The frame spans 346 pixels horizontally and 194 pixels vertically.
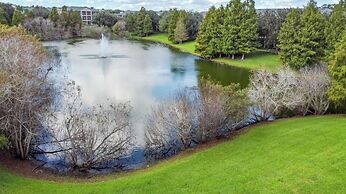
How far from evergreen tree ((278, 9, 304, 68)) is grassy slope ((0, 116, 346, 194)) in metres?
27.8

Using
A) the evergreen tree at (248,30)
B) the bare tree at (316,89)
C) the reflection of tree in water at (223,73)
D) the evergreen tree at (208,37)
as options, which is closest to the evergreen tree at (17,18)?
the evergreen tree at (208,37)

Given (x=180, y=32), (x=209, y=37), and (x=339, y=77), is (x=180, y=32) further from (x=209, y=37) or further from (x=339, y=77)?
(x=339, y=77)

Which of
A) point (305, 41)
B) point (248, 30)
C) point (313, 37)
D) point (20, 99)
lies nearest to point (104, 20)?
point (248, 30)

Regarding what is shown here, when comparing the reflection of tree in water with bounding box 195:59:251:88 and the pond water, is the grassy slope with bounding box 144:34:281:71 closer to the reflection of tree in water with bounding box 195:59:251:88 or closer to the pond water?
the reflection of tree in water with bounding box 195:59:251:88

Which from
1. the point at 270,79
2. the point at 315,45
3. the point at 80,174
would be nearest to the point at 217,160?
the point at 80,174

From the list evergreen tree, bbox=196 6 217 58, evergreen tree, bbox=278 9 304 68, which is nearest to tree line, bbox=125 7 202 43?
evergreen tree, bbox=196 6 217 58

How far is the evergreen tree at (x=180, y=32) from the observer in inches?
3159

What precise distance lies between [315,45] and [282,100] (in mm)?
24435

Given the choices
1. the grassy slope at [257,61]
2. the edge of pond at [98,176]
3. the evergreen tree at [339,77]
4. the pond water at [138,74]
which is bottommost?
the edge of pond at [98,176]

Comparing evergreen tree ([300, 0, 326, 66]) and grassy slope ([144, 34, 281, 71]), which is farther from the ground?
evergreen tree ([300, 0, 326, 66])

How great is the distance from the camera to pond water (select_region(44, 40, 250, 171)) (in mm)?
33094

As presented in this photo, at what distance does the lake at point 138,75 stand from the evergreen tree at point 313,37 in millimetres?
8410

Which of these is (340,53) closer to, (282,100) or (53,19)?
(282,100)

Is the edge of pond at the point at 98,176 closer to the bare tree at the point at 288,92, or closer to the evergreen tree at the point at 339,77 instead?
the bare tree at the point at 288,92
